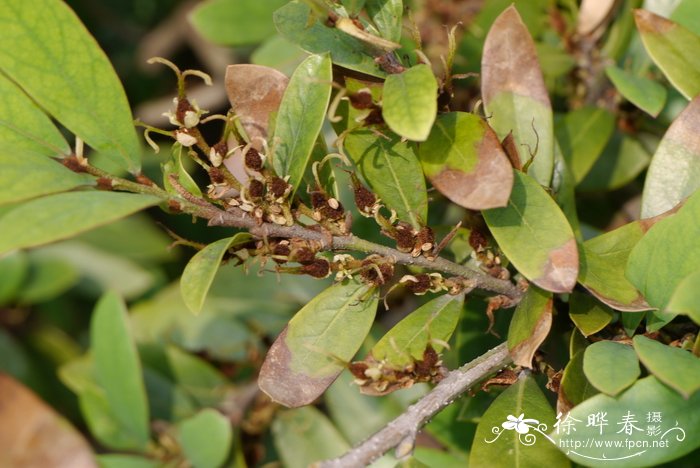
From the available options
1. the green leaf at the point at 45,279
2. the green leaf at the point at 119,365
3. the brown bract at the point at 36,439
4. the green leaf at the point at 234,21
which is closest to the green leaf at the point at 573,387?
the green leaf at the point at 119,365

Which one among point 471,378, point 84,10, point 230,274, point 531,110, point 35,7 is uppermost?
point 35,7

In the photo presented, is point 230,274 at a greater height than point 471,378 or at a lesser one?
lesser

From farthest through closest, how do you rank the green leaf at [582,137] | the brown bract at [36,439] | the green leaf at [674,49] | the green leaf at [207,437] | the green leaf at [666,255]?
Answer: the brown bract at [36,439], the green leaf at [207,437], the green leaf at [582,137], the green leaf at [674,49], the green leaf at [666,255]

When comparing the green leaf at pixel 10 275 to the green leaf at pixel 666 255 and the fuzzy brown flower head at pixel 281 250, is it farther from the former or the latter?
the green leaf at pixel 666 255

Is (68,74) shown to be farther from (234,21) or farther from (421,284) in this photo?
(234,21)

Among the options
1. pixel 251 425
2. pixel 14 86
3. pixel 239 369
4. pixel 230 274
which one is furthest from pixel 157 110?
pixel 14 86

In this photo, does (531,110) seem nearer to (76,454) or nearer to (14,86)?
(14,86)
